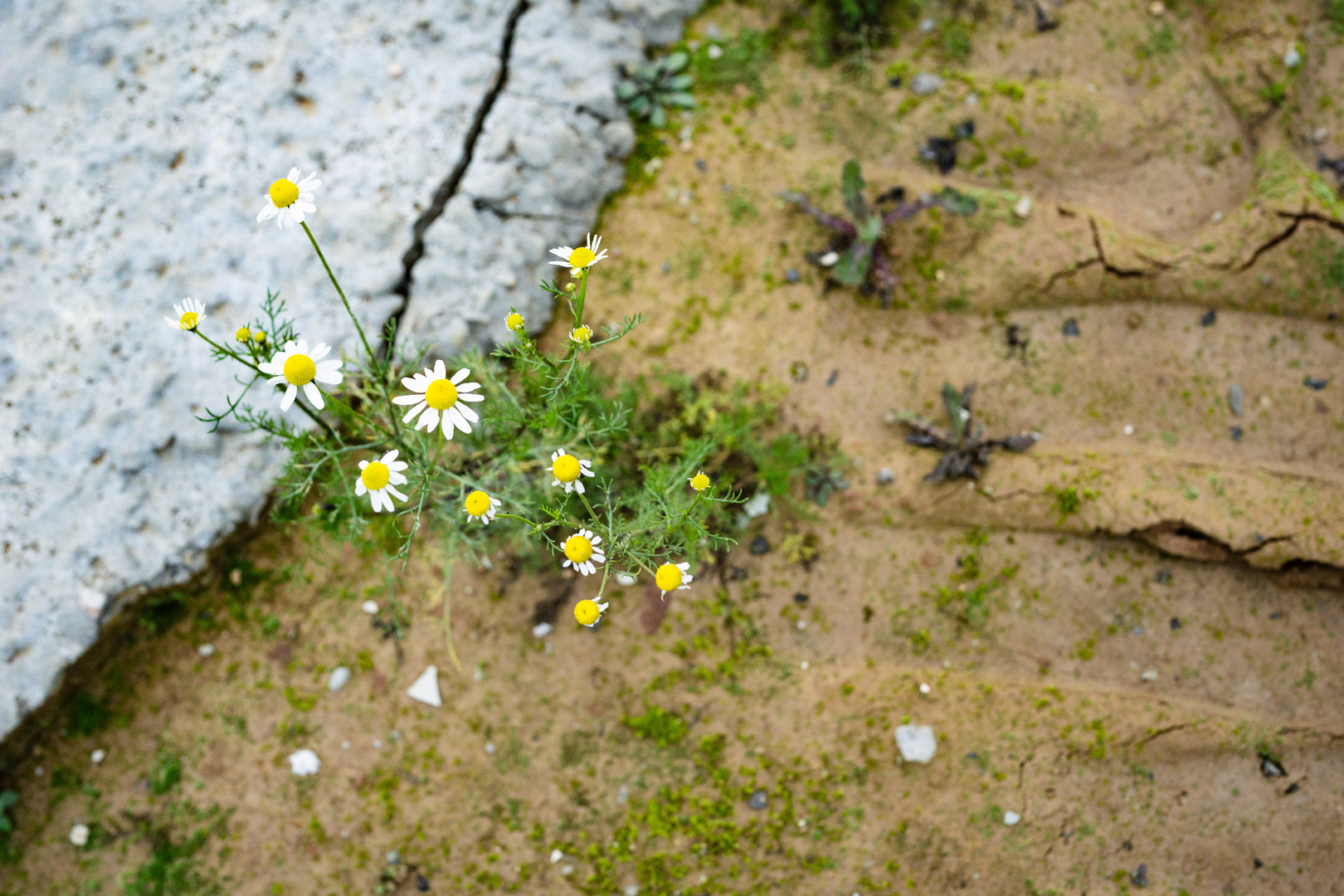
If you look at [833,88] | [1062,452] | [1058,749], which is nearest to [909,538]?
[1062,452]

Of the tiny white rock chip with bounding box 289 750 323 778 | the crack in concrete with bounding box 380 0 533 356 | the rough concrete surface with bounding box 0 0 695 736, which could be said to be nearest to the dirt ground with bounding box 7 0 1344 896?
the tiny white rock chip with bounding box 289 750 323 778

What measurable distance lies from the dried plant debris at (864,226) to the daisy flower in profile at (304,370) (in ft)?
7.53

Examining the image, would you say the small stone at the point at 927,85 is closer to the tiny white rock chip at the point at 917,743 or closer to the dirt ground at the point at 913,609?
the dirt ground at the point at 913,609

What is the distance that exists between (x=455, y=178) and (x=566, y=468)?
195 cm

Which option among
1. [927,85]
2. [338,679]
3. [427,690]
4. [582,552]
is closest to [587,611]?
[582,552]

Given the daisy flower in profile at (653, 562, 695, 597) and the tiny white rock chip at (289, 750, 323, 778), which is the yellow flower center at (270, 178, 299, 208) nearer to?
the daisy flower in profile at (653, 562, 695, 597)

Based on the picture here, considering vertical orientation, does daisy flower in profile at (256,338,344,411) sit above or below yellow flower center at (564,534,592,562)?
above

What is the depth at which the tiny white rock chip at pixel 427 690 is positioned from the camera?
11.8 feet

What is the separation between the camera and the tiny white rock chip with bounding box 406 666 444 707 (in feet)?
11.8

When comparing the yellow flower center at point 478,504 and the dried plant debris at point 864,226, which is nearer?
the yellow flower center at point 478,504

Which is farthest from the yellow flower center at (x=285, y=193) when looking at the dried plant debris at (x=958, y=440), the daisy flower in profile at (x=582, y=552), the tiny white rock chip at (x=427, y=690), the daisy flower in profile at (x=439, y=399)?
the dried plant debris at (x=958, y=440)

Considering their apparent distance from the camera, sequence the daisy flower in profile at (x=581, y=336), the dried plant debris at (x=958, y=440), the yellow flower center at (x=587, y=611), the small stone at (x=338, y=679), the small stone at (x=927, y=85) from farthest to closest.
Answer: the small stone at (x=927, y=85) < the small stone at (x=338, y=679) < the dried plant debris at (x=958, y=440) < the daisy flower in profile at (x=581, y=336) < the yellow flower center at (x=587, y=611)

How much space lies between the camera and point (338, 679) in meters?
3.65

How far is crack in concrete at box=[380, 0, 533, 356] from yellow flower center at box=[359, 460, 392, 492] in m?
1.26
